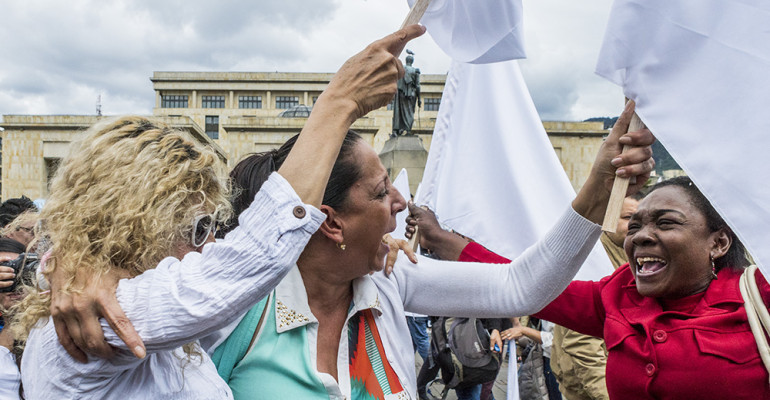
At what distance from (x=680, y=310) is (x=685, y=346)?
0.17 meters

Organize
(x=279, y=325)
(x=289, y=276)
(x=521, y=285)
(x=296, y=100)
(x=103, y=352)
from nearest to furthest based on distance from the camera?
(x=103, y=352), (x=279, y=325), (x=289, y=276), (x=521, y=285), (x=296, y=100)

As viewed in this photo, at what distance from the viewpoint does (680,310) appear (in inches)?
74.3

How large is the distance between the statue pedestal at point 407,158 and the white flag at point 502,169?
1232 centimetres

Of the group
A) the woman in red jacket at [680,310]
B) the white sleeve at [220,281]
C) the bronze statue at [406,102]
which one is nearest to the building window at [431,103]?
the bronze statue at [406,102]

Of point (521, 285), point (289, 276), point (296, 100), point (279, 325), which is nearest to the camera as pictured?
point (279, 325)

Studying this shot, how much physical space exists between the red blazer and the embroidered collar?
2.66ft

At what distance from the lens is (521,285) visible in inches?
72.9

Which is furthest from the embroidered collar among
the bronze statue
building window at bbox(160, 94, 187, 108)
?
building window at bbox(160, 94, 187, 108)

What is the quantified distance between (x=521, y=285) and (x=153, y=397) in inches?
43.7

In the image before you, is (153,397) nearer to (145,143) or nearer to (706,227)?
(145,143)

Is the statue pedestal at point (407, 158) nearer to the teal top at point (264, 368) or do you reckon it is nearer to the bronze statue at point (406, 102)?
the bronze statue at point (406, 102)

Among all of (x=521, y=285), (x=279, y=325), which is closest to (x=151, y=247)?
(x=279, y=325)

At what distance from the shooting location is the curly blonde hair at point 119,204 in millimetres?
1133

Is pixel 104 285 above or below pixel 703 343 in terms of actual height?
above
